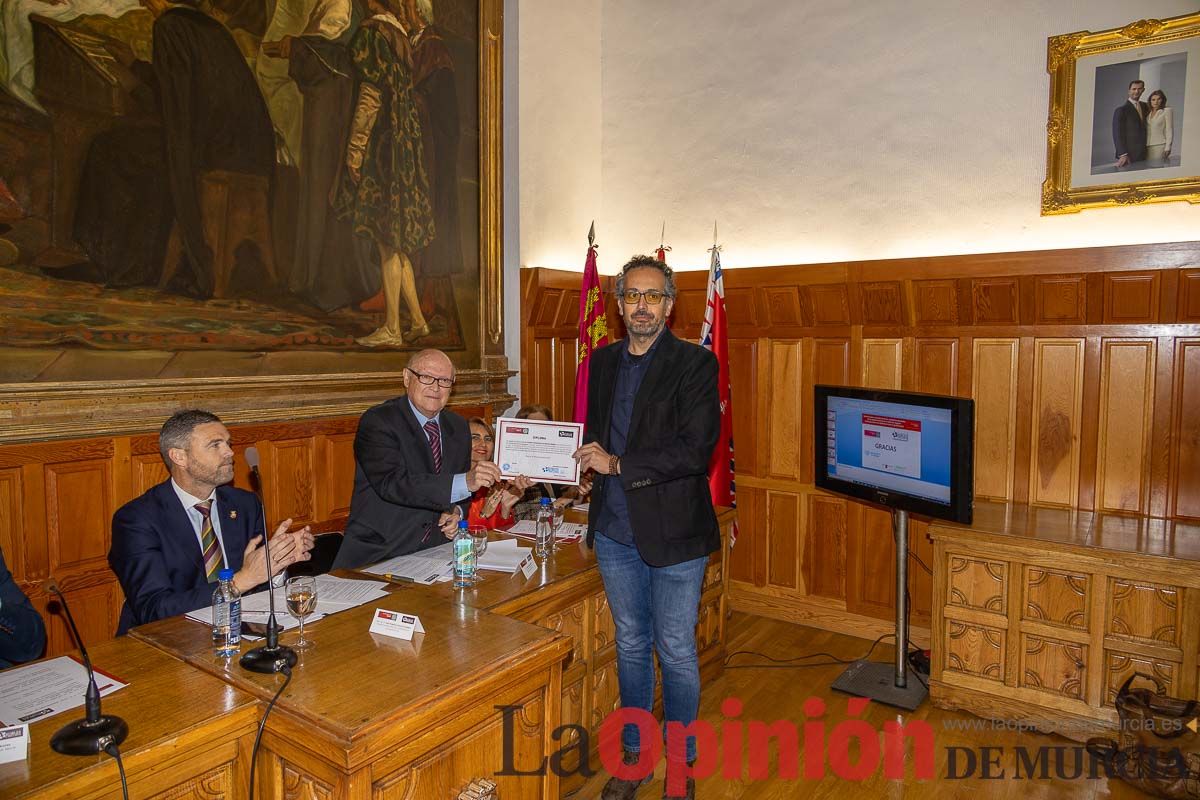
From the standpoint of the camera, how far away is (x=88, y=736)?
4.87 ft

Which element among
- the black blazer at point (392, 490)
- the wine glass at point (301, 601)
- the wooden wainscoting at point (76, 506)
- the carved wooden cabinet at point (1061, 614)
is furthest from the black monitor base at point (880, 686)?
the wooden wainscoting at point (76, 506)

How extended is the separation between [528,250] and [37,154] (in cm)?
311

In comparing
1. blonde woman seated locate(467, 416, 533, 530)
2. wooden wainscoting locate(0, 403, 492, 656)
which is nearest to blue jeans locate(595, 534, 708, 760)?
blonde woman seated locate(467, 416, 533, 530)

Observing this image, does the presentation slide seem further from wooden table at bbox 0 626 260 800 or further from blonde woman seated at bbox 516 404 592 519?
wooden table at bbox 0 626 260 800

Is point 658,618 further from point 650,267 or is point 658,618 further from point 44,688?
point 44,688

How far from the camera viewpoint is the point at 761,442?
17.2ft

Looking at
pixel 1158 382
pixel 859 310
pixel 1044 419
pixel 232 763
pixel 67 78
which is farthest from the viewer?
pixel 859 310

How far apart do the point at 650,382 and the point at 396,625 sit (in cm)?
123

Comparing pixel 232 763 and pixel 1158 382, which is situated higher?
pixel 1158 382

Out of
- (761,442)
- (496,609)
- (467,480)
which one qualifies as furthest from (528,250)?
(496,609)

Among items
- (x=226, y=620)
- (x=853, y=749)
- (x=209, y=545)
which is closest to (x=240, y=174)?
(x=209, y=545)

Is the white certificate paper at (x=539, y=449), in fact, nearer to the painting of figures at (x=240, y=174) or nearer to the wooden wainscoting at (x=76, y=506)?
the wooden wainscoting at (x=76, y=506)

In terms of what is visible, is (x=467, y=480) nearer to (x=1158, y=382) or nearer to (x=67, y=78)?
(x=67, y=78)

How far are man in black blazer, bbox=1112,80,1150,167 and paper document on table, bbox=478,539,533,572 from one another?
3821mm
